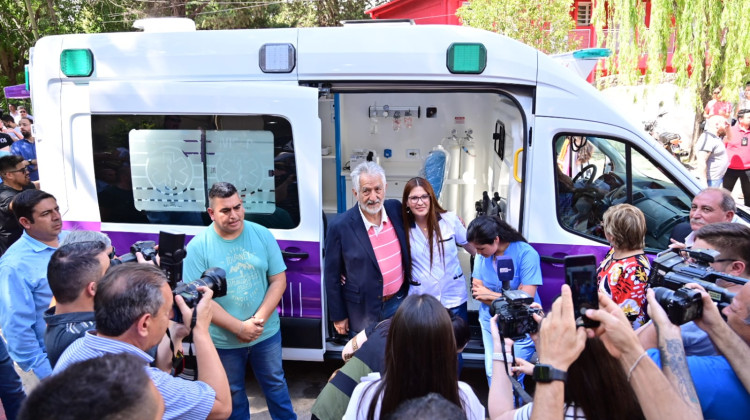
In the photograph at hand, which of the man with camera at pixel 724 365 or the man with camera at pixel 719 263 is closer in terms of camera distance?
the man with camera at pixel 724 365

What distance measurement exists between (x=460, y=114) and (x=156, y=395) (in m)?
4.95

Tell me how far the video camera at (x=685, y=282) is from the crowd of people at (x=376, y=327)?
39 mm

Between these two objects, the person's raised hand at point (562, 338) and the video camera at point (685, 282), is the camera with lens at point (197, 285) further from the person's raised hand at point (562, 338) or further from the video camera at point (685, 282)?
the video camera at point (685, 282)

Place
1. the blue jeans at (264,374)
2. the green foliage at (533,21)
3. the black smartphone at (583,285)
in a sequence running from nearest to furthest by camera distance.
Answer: the black smartphone at (583,285) → the blue jeans at (264,374) → the green foliage at (533,21)

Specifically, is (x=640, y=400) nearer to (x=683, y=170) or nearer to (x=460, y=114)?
(x=683, y=170)

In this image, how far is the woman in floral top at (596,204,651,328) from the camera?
287 centimetres

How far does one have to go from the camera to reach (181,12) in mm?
16672

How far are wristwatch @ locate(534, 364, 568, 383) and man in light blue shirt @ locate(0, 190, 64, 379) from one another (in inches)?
98.9

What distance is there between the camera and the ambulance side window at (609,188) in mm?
3680

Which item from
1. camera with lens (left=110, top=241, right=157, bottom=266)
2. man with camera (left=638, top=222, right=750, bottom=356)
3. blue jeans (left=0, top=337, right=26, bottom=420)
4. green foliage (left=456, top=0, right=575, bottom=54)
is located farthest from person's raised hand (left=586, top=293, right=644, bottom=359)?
green foliage (left=456, top=0, right=575, bottom=54)

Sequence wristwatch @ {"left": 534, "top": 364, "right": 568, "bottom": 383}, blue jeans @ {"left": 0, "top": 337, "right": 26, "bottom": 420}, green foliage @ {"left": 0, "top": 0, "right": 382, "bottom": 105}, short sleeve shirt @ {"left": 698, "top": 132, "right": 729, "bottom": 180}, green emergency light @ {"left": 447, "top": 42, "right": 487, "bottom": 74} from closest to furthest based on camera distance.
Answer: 1. wristwatch @ {"left": 534, "top": 364, "right": 568, "bottom": 383}
2. blue jeans @ {"left": 0, "top": 337, "right": 26, "bottom": 420}
3. green emergency light @ {"left": 447, "top": 42, "right": 487, "bottom": 74}
4. short sleeve shirt @ {"left": 698, "top": 132, "right": 729, "bottom": 180}
5. green foliage @ {"left": 0, "top": 0, "right": 382, "bottom": 105}

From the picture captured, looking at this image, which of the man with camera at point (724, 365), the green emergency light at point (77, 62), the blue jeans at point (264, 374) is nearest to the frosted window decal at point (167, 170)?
the green emergency light at point (77, 62)

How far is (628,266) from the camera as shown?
9.48ft

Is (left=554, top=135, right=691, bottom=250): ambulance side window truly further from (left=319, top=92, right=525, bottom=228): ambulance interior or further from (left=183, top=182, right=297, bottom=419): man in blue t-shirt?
(left=183, top=182, right=297, bottom=419): man in blue t-shirt
